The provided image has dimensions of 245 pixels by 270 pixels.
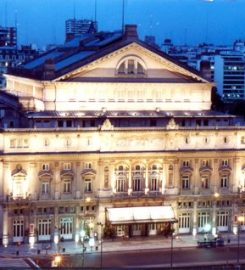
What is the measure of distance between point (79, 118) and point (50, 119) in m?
3.28

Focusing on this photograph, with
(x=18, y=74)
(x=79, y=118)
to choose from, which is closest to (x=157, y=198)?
(x=79, y=118)

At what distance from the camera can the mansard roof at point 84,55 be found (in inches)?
3848

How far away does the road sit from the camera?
83863 millimetres

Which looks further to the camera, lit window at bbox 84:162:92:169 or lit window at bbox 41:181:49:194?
lit window at bbox 84:162:92:169

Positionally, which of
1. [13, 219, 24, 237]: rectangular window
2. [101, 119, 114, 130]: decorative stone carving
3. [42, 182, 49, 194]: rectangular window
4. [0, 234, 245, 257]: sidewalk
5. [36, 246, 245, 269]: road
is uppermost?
[101, 119, 114, 130]: decorative stone carving

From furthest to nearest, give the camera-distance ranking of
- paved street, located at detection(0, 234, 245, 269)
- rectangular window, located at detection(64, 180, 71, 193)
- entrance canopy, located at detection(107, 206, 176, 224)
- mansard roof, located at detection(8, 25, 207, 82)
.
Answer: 1. mansard roof, located at detection(8, 25, 207, 82)
2. rectangular window, located at detection(64, 180, 71, 193)
3. entrance canopy, located at detection(107, 206, 176, 224)
4. paved street, located at detection(0, 234, 245, 269)

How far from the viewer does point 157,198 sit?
95750 millimetres

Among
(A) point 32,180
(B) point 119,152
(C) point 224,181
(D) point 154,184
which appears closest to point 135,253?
(D) point 154,184

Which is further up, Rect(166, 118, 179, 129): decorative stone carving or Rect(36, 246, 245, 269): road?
Rect(166, 118, 179, 129): decorative stone carving

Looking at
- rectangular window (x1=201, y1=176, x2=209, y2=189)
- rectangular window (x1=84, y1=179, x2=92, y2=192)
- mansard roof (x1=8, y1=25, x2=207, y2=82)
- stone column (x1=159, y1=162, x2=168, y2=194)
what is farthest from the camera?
rectangular window (x1=201, y1=176, x2=209, y2=189)

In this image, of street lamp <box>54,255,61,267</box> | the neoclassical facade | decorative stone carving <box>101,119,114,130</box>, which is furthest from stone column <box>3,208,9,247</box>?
decorative stone carving <box>101,119,114,130</box>

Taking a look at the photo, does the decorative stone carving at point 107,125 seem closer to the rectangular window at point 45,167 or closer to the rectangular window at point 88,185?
the rectangular window at point 88,185

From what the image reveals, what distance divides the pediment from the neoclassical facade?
0.11 m

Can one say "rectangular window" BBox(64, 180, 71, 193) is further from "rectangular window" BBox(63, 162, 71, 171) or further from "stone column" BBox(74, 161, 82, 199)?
"rectangular window" BBox(63, 162, 71, 171)
